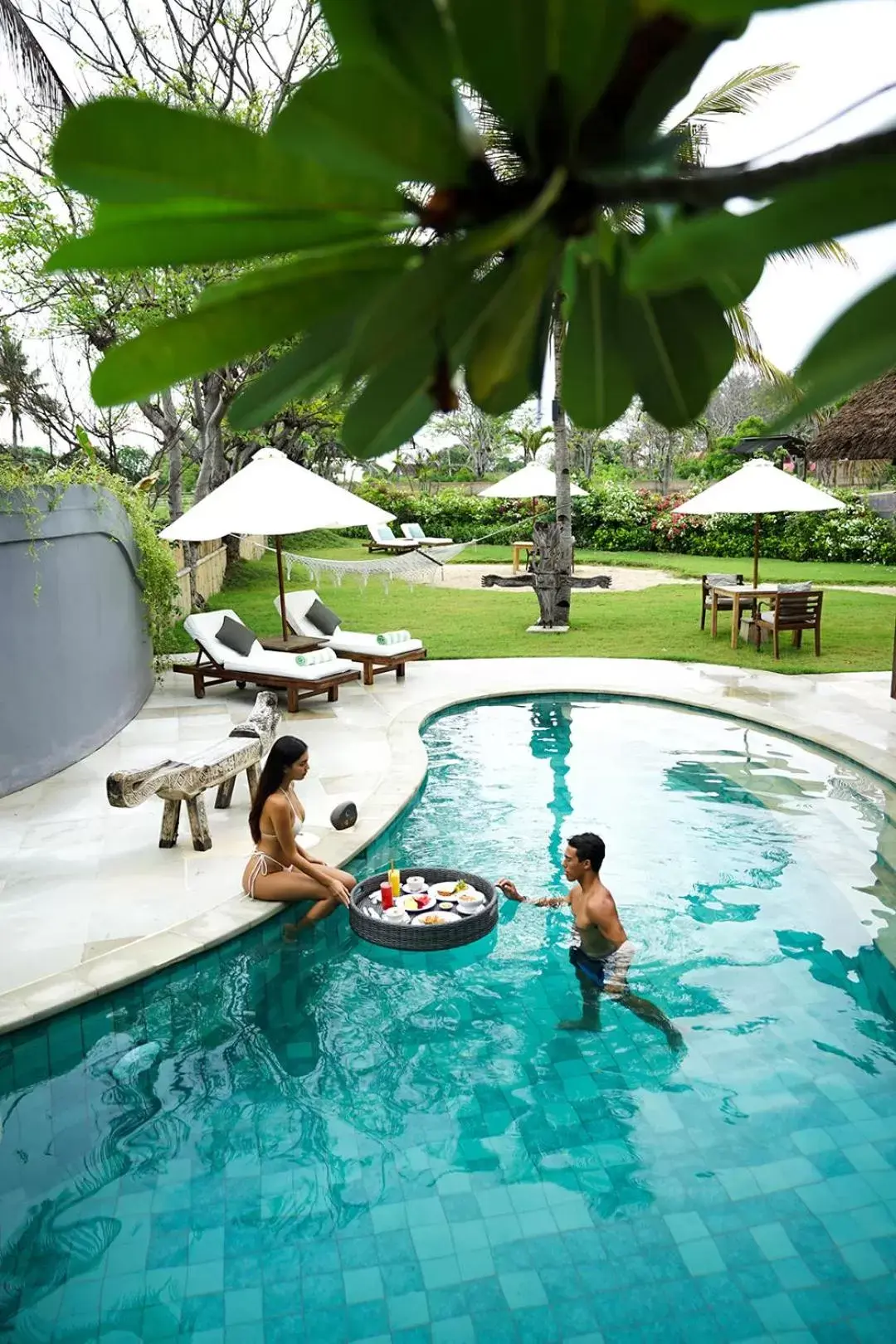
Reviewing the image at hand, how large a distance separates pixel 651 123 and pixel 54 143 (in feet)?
0.63

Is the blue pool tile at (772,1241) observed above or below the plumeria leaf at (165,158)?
below

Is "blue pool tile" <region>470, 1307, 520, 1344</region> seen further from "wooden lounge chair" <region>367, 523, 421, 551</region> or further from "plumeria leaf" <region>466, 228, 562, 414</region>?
"wooden lounge chair" <region>367, 523, 421, 551</region>

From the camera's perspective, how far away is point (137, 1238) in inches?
125

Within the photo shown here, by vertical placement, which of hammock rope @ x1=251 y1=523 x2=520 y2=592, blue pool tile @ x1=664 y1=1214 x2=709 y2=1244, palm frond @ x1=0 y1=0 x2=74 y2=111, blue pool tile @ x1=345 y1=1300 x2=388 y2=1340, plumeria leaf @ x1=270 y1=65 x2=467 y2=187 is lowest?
blue pool tile @ x1=345 y1=1300 x2=388 y2=1340

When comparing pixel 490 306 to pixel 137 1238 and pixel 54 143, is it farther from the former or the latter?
pixel 137 1238

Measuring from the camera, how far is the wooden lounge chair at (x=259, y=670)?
358 inches

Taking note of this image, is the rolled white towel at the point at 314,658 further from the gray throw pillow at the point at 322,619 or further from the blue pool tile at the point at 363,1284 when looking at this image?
the blue pool tile at the point at 363,1284

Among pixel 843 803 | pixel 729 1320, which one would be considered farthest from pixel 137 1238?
pixel 843 803

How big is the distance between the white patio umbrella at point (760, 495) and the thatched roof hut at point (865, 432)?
2.47 feet

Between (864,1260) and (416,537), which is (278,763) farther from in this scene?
(416,537)

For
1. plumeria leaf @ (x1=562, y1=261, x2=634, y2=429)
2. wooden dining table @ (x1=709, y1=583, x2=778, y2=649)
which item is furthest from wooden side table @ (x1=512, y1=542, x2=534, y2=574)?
plumeria leaf @ (x1=562, y1=261, x2=634, y2=429)

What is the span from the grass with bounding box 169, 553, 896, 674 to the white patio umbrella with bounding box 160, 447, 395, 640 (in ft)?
8.49

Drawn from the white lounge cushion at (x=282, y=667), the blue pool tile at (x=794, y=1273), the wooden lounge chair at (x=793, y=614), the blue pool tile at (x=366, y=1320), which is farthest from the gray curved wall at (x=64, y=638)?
the wooden lounge chair at (x=793, y=614)

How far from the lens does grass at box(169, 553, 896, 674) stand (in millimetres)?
11297
